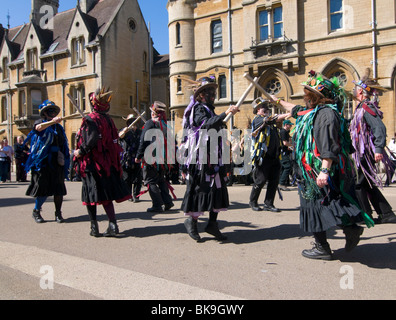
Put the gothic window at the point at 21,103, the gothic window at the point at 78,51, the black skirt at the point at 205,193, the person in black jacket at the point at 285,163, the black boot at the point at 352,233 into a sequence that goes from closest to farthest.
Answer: the black boot at the point at 352,233
the black skirt at the point at 205,193
the person in black jacket at the point at 285,163
the gothic window at the point at 78,51
the gothic window at the point at 21,103

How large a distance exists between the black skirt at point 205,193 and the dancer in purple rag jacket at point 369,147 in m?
2.32

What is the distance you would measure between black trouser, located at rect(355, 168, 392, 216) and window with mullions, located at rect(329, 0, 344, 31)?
16.6m

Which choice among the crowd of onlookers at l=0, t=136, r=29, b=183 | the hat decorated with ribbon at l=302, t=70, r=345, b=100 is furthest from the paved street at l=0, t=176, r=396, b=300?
the crowd of onlookers at l=0, t=136, r=29, b=183

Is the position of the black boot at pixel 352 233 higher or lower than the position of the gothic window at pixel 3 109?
lower

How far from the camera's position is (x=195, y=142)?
4766mm

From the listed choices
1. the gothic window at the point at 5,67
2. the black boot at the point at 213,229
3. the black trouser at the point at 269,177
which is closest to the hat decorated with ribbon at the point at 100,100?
the black boot at the point at 213,229

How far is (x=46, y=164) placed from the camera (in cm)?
639

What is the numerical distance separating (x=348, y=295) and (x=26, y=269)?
3.07m

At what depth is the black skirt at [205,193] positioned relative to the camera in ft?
15.4

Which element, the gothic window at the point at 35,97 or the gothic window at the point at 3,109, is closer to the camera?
the gothic window at the point at 35,97

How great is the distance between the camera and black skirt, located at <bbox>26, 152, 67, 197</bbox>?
6289 mm

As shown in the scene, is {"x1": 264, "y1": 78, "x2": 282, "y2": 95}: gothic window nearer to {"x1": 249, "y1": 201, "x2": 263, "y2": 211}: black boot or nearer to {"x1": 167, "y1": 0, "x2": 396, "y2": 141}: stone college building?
{"x1": 167, "y1": 0, "x2": 396, "y2": 141}: stone college building

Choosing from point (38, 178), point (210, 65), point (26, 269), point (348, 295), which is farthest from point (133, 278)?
→ point (210, 65)

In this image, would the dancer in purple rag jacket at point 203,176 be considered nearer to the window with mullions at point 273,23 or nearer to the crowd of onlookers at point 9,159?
the crowd of onlookers at point 9,159
